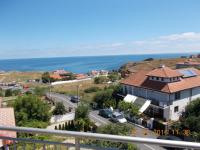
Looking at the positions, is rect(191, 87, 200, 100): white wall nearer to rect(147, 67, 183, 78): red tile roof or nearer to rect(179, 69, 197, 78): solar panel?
rect(179, 69, 197, 78): solar panel

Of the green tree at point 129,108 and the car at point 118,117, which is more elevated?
the green tree at point 129,108

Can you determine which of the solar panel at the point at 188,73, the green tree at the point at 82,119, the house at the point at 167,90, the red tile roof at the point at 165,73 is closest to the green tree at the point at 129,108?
the house at the point at 167,90

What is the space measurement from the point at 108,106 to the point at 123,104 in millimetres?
4776

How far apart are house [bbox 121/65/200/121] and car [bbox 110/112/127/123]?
378cm

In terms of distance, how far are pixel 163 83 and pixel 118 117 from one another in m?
6.94

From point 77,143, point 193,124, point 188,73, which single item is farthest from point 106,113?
point 77,143

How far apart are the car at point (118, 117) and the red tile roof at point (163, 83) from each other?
5.27m

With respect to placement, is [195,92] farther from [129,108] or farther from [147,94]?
[129,108]

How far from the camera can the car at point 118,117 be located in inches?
1023

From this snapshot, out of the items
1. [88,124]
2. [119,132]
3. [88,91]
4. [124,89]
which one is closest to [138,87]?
[124,89]

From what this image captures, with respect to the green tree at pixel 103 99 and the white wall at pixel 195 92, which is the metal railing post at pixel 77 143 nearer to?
the white wall at pixel 195 92

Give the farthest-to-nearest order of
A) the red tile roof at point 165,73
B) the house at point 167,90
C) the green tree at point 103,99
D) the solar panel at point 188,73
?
the green tree at point 103,99 → the solar panel at point 188,73 → the red tile roof at point 165,73 → the house at point 167,90

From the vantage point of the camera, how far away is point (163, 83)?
28.3 metres

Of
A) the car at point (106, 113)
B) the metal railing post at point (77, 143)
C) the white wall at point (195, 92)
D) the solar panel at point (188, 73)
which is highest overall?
the metal railing post at point (77, 143)
